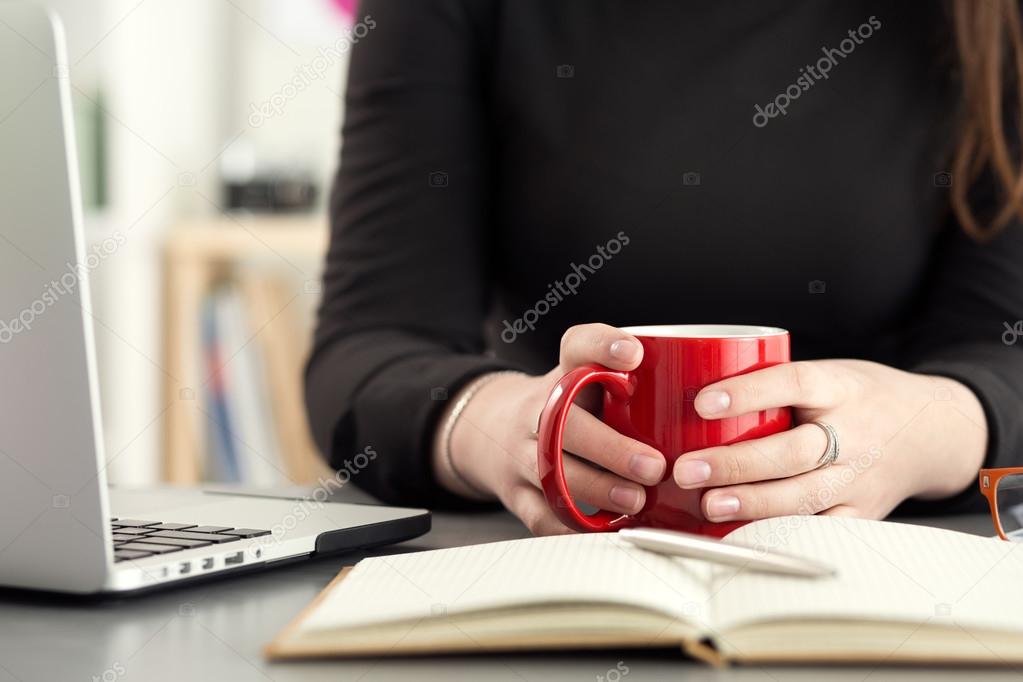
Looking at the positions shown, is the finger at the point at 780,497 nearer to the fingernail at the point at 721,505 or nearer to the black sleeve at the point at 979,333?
the fingernail at the point at 721,505

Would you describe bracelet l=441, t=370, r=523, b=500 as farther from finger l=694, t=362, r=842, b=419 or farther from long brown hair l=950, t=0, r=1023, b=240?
long brown hair l=950, t=0, r=1023, b=240

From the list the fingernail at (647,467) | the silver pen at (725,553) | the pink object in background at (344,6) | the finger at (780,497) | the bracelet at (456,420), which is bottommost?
the bracelet at (456,420)

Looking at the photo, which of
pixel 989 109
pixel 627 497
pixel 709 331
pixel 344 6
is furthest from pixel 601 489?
pixel 344 6

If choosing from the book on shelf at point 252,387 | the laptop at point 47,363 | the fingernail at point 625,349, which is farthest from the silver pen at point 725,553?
the book on shelf at point 252,387

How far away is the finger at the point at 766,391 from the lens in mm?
563

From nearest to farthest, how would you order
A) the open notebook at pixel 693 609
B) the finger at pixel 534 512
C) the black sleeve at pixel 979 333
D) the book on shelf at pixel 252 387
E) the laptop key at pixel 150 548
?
1. the open notebook at pixel 693 609
2. the laptop key at pixel 150 548
3. the finger at pixel 534 512
4. the black sleeve at pixel 979 333
5. the book on shelf at pixel 252 387

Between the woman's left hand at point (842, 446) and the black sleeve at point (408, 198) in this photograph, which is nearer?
the woman's left hand at point (842, 446)

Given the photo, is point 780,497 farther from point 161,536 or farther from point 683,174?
point 683,174

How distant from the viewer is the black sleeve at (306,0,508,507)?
950 millimetres

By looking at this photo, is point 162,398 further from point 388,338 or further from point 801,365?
point 801,365

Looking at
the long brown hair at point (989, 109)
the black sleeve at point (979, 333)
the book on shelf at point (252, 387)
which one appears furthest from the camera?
the book on shelf at point (252, 387)

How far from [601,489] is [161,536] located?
0.77 ft

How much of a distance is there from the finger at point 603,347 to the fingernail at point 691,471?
0.06 m

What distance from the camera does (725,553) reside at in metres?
0.46
